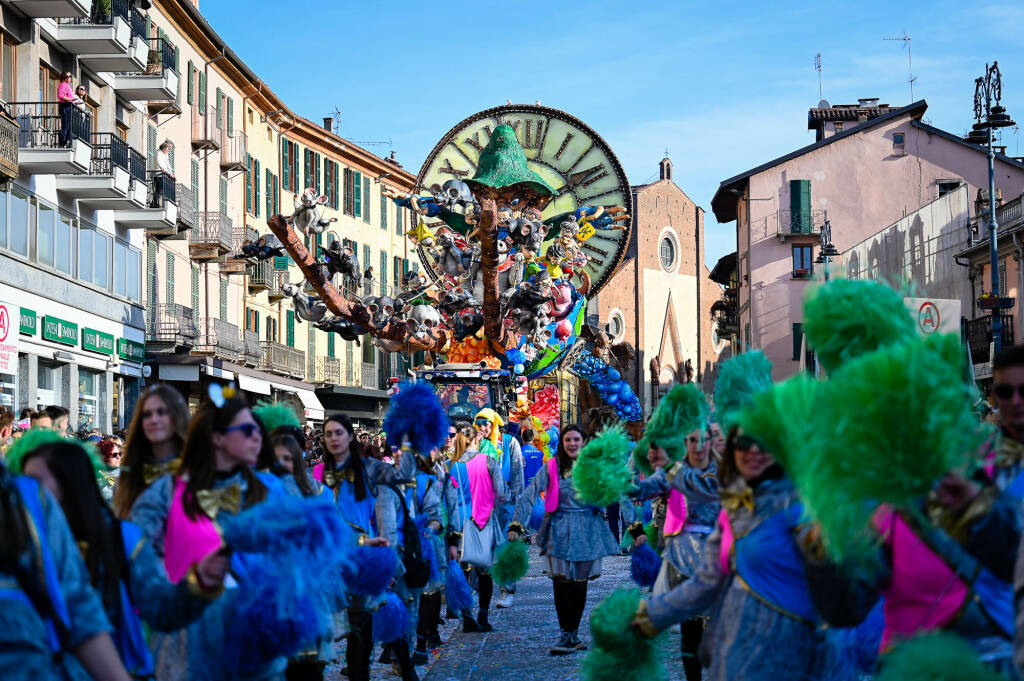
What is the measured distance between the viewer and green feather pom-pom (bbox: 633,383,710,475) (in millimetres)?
8469

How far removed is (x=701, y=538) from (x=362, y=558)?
8.56 feet

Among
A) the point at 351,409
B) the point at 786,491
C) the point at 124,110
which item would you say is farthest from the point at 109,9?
the point at 351,409

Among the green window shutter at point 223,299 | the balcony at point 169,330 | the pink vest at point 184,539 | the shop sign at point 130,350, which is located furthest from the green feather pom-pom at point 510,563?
the green window shutter at point 223,299

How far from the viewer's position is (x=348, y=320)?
811 inches

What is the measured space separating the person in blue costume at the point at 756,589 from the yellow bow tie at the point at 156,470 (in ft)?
6.21

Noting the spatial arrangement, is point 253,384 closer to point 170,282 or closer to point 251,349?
point 251,349

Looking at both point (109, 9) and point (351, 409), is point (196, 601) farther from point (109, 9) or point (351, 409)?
point (351, 409)

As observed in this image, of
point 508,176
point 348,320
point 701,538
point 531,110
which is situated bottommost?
point 701,538

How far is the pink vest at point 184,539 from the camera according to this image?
16.3 feet

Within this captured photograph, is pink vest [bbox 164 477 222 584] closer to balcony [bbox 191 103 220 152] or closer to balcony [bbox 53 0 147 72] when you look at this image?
balcony [bbox 53 0 147 72]

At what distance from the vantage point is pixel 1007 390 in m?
4.27

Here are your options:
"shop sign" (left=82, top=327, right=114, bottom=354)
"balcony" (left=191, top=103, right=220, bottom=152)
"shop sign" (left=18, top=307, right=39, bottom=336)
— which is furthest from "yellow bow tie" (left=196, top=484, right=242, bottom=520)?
"balcony" (left=191, top=103, right=220, bottom=152)

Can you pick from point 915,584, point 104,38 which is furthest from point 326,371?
point 915,584

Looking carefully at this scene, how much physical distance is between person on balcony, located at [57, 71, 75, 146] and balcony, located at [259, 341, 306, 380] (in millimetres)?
18570
